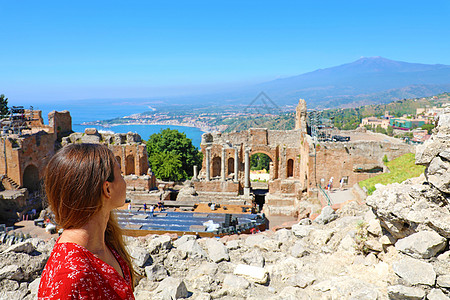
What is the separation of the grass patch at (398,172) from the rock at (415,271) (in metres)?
9.50

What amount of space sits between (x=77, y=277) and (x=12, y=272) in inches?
234

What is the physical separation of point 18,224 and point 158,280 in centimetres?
1916

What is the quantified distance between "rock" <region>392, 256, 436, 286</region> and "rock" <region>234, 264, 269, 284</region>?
104 inches

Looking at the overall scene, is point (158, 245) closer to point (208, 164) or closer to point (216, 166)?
point (208, 164)

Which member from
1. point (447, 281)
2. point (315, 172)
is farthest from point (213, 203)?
point (447, 281)

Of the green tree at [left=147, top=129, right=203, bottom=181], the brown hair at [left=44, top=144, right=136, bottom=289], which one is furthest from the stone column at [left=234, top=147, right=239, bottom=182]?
the brown hair at [left=44, top=144, right=136, bottom=289]

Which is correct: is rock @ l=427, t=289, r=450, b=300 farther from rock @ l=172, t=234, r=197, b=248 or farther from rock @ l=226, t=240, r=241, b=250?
rock @ l=172, t=234, r=197, b=248

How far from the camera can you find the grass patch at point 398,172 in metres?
15.3

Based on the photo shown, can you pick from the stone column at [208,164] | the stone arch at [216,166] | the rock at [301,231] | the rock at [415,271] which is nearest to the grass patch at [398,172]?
the rock at [301,231]

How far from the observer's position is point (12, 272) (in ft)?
22.0

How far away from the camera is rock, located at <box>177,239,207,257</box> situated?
26.7 feet

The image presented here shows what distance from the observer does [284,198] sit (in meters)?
24.8

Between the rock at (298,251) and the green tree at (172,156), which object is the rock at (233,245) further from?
the green tree at (172,156)

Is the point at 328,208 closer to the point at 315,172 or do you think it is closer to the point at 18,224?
the point at 315,172
